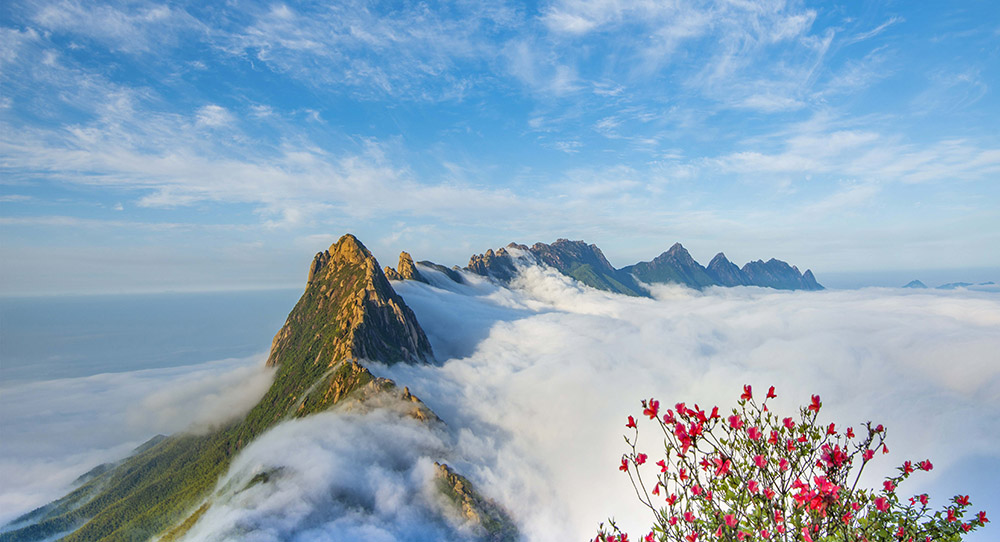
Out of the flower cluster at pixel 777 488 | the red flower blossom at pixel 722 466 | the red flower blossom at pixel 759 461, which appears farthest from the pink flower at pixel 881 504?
the red flower blossom at pixel 722 466

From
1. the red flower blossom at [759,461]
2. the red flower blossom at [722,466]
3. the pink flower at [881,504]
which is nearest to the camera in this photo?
the pink flower at [881,504]

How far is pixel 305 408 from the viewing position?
579ft

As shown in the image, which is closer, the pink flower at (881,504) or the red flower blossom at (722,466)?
the pink flower at (881,504)

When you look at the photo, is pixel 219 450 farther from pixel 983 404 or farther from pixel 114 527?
pixel 983 404

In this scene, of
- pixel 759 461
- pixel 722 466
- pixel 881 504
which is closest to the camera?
pixel 881 504

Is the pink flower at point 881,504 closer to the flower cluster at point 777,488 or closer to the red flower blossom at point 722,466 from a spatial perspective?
the flower cluster at point 777,488

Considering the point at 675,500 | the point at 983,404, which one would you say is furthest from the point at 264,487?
the point at 983,404

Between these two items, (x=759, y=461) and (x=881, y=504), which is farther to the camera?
(x=759, y=461)

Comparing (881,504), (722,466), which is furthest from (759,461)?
(881,504)

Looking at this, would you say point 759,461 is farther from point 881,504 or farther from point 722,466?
point 881,504

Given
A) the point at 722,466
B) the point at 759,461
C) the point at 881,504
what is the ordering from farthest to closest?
the point at 722,466, the point at 759,461, the point at 881,504

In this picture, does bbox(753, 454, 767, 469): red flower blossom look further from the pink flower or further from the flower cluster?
the pink flower

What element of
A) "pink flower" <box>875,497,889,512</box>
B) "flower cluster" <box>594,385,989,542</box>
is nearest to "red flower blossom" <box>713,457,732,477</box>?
"flower cluster" <box>594,385,989,542</box>

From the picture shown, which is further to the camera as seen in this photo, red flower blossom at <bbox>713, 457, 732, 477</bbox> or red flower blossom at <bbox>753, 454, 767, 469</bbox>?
red flower blossom at <bbox>713, 457, 732, 477</bbox>
